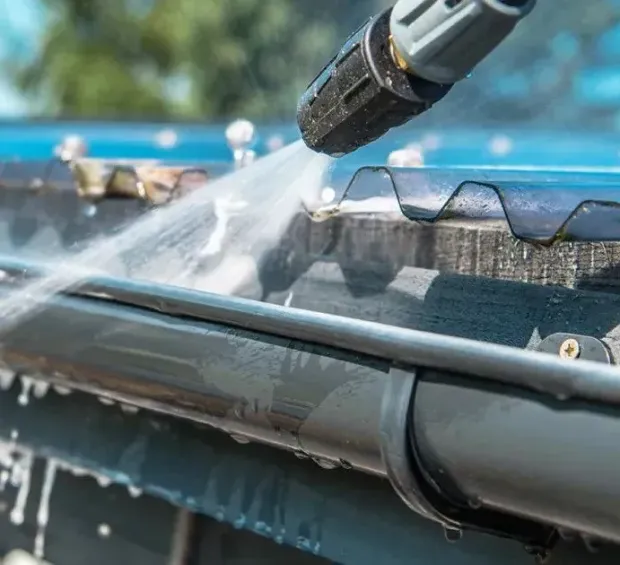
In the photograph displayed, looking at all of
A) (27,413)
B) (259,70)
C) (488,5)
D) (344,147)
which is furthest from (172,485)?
(259,70)

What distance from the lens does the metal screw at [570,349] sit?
0.87 m

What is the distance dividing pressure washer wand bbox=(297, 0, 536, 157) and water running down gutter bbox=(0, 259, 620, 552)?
0.68 ft

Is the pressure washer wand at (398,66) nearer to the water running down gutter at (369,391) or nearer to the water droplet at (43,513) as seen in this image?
the water running down gutter at (369,391)

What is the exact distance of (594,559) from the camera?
0.83 meters

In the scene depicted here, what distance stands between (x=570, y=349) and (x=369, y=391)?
202 mm

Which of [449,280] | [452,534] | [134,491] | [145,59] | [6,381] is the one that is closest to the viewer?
[452,534]

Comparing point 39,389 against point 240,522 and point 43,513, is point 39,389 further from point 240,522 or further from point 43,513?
point 240,522

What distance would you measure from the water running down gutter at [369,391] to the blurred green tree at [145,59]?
9960 millimetres

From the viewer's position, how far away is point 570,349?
87 centimetres

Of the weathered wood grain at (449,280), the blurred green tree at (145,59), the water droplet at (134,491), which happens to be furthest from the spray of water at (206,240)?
the blurred green tree at (145,59)

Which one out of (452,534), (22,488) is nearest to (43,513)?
(22,488)

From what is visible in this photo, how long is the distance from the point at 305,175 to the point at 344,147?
24 cm

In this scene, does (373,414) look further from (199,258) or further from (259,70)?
(259,70)

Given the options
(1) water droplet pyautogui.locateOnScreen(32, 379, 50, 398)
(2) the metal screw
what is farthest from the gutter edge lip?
(1) water droplet pyautogui.locateOnScreen(32, 379, 50, 398)
